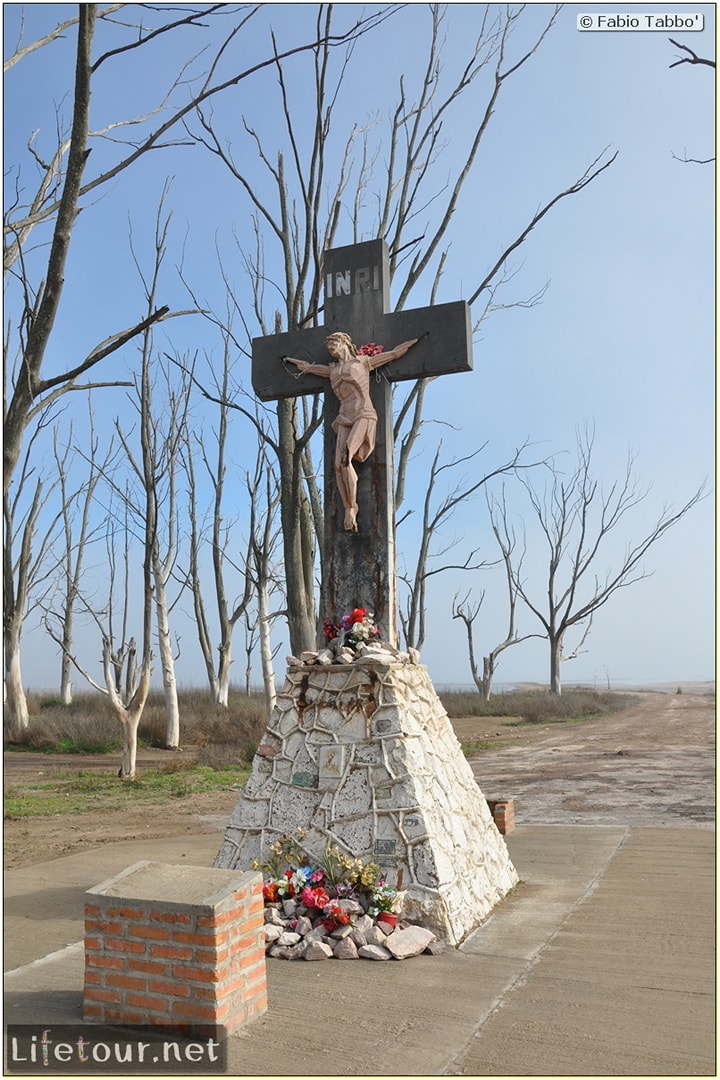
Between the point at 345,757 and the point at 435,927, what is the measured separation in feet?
4.05

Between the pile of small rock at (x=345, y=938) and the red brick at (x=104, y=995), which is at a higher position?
the red brick at (x=104, y=995)

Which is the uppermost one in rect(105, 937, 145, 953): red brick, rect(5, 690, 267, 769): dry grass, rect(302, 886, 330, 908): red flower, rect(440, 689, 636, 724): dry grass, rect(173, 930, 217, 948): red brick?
rect(173, 930, 217, 948): red brick

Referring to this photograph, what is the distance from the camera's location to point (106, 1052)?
3.96 meters

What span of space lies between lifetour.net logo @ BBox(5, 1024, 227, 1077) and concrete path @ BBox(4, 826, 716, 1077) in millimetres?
147

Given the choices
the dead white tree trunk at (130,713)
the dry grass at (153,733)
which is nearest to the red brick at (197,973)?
the dead white tree trunk at (130,713)

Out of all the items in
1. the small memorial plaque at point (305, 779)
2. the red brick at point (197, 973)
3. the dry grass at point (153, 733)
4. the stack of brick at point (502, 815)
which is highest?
the small memorial plaque at point (305, 779)

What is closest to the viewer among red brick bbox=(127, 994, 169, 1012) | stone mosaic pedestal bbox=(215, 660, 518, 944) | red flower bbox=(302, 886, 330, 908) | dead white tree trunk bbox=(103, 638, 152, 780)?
red brick bbox=(127, 994, 169, 1012)

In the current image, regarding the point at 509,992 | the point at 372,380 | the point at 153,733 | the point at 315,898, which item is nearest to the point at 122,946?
the point at 315,898

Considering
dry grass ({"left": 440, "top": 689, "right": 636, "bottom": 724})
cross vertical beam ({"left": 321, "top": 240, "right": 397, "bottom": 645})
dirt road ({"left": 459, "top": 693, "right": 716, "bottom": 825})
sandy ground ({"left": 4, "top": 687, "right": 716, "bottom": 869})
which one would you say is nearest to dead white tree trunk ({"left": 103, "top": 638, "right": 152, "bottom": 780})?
sandy ground ({"left": 4, "top": 687, "right": 716, "bottom": 869})

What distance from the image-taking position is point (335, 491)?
704 cm

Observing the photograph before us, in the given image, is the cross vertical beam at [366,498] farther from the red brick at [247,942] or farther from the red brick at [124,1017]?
the red brick at [124,1017]

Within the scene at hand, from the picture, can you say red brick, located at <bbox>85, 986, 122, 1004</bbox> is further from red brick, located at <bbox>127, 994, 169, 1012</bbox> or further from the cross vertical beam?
the cross vertical beam

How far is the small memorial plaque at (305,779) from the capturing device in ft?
20.0

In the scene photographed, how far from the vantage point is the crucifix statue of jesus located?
688 cm
